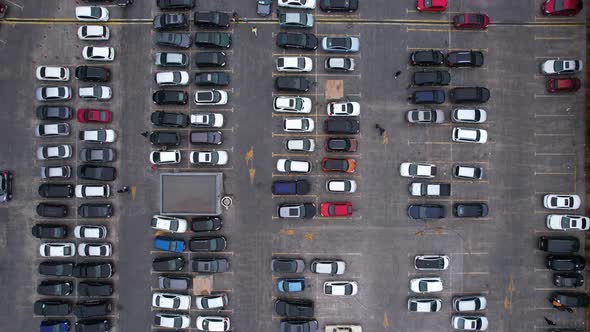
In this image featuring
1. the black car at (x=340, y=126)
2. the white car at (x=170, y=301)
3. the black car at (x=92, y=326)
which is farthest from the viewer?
the white car at (x=170, y=301)

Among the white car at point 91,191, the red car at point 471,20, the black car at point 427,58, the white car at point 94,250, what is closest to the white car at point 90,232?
the white car at point 94,250

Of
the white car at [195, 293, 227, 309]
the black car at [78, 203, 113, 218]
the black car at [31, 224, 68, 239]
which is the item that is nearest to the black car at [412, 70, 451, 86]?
the white car at [195, 293, 227, 309]

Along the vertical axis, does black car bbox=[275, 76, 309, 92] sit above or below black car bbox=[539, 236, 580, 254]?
above

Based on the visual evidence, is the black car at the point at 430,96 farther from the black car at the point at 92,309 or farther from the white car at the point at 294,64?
the black car at the point at 92,309

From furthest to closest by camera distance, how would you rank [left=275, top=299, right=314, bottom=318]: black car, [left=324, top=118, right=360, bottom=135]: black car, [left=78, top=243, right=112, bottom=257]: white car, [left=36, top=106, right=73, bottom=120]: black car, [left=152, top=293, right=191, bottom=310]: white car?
[left=36, top=106, right=73, bottom=120]: black car → [left=78, top=243, right=112, bottom=257]: white car → [left=152, top=293, right=191, bottom=310]: white car → [left=324, top=118, right=360, bottom=135]: black car → [left=275, top=299, right=314, bottom=318]: black car

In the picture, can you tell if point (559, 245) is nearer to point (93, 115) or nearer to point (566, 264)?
point (566, 264)

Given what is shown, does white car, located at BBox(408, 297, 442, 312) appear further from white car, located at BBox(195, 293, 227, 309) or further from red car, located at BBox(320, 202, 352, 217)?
white car, located at BBox(195, 293, 227, 309)
